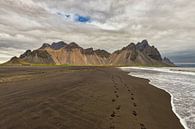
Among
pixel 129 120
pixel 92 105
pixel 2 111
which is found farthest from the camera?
pixel 92 105

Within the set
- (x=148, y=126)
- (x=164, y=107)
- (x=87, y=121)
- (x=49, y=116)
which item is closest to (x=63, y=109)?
(x=49, y=116)

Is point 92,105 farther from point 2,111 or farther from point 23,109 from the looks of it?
point 2,111

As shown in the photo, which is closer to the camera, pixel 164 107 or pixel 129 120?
pixel 129 120

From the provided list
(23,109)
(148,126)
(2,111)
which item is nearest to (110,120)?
(148,126)

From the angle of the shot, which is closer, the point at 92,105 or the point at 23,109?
the point at 23,109

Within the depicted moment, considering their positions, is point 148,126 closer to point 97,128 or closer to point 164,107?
point 97,128

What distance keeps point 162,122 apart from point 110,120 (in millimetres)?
2806

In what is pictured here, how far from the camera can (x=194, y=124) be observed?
408 inches

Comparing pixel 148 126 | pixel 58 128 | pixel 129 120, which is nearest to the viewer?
pixel 58 128

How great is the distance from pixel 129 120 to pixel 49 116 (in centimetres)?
424

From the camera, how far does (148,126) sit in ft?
32.2

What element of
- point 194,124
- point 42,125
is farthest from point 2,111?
point 194,124

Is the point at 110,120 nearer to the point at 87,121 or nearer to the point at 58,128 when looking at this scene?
the point at 87,121

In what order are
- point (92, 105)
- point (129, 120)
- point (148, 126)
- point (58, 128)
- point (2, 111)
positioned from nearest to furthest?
point (58, 128)
point (148, 126)
point (129, 120)
point (2, 111)
point (92, 105)
